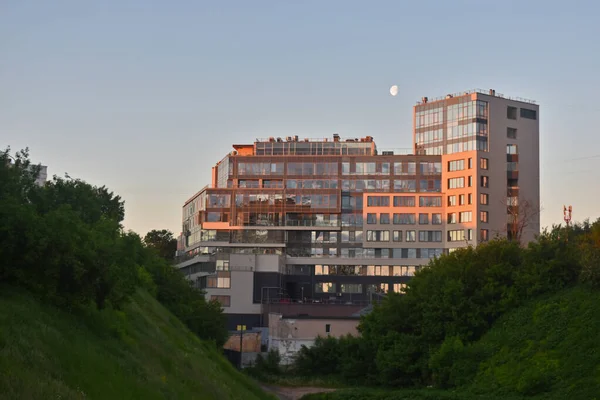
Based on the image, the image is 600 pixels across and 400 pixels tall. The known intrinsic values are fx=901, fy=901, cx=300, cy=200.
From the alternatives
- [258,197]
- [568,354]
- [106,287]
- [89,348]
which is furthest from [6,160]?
[258,197]

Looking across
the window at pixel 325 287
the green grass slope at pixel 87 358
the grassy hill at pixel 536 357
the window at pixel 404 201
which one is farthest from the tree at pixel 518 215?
the green grass slope at pixel 87 358

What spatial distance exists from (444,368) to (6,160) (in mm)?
41502

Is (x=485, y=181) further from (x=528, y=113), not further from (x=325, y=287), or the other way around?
(x=325, y=287)

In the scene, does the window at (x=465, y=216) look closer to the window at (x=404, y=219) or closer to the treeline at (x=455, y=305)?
the window at (x=404, y=219)

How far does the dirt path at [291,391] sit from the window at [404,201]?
74.0 meters

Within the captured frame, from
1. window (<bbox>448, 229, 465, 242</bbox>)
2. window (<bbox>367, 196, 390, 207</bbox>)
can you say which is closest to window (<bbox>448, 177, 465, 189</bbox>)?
window (<bbox>448, 229, 465, 242</bbox>)

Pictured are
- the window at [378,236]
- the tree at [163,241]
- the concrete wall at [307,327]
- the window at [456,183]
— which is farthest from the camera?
the tree at [163,241]

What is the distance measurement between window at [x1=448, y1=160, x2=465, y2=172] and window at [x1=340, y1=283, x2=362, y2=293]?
26524 mm

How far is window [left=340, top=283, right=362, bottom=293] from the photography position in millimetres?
156000

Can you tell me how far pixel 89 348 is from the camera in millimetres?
31484

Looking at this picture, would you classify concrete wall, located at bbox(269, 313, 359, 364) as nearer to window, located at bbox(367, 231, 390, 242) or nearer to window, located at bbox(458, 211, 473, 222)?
window, located at bbox(367, 231, 390, 242)

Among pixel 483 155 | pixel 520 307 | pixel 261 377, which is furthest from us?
pixel 483 155

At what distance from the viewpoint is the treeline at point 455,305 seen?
76000mm

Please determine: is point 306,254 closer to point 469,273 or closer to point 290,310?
point 290,310
